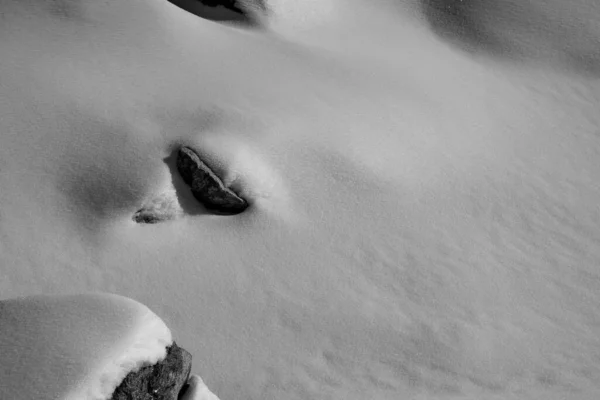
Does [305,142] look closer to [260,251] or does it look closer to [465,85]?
[260,251]

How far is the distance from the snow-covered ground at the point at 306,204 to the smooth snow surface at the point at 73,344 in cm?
121

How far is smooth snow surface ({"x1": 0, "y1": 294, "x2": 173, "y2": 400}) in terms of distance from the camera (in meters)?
3.23

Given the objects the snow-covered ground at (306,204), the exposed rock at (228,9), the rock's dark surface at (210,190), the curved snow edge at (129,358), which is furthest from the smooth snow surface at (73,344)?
the exposed rock at (228,9)

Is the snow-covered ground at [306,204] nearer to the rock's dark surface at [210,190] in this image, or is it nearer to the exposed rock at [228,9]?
the rock's dark surface at [210,190]

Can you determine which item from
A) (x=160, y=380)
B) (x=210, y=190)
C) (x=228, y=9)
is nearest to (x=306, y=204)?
(x=210, y=190)

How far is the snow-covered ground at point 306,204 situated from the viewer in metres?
4.95

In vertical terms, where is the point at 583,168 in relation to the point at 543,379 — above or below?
above

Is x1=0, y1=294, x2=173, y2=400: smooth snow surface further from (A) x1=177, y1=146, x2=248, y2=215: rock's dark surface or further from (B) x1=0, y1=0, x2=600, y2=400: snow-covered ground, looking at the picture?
(A) x1=177, y1=146, x2=248, y2=215: rock's dark surface

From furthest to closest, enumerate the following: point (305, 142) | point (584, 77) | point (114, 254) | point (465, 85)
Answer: point (584, 77)
point (465, 85)
point (305, 142)
point (114, 254)

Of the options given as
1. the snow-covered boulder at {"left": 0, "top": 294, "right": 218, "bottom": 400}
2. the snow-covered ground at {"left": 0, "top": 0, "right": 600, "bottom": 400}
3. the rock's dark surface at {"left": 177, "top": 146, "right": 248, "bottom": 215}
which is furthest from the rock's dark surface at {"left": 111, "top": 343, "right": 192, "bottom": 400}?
the rock's dark surface at {"left": 177, "top": 146, "right": 248, "bottom": 215}

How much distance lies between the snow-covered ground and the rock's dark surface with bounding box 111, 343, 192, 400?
92 centimetres

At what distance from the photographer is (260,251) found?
5.39 metres

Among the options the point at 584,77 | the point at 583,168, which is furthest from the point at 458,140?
the point at 584,77

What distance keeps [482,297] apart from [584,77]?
151 inches
